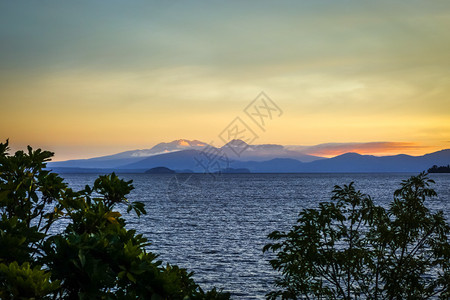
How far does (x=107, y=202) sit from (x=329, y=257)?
25.1 feet

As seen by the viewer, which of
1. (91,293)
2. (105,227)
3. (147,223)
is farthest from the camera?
(147,223)

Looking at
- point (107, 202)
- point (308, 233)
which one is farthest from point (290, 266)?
point (107, 202)

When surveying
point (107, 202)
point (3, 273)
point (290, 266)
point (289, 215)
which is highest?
point (107, 202)

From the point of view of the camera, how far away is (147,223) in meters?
69.7

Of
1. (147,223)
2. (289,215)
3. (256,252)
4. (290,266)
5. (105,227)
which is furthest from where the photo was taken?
(289,215)

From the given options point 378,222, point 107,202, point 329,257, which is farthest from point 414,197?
point 107,202

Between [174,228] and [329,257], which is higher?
[329,257]

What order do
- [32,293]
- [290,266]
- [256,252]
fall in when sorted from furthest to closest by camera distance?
1. [256,252]
2. [290,266]
3. [32,293]

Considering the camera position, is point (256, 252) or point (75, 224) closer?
point (75, 224)

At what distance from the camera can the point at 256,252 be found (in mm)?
42781

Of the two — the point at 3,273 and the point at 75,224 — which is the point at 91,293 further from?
the point at 75,224

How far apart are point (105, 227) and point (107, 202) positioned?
3.80ft

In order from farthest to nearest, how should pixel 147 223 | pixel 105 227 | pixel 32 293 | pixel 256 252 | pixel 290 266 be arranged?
pixel 147 223
pixel 256 252
pixel 290 266
pixel 105 227
pixel 32 293

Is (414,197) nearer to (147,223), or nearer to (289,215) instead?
(147,223)
